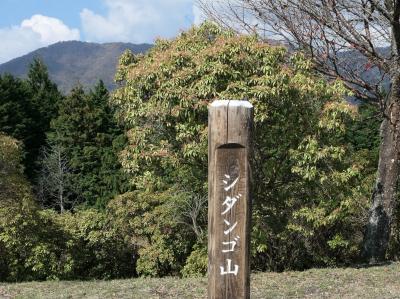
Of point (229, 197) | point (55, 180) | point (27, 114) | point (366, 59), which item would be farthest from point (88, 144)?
point (229, 197)

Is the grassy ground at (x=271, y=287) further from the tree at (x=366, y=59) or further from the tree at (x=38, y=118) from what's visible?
the tree at (x=38, y=118)

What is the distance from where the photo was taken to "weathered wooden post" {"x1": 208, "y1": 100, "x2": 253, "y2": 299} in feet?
9.30

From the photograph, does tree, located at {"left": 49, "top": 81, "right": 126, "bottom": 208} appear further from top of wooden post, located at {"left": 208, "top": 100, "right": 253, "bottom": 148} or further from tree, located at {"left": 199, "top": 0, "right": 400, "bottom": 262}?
top of wooden post, located at {"left": 208, "top": 100, "right": 253, "bottom": 148}

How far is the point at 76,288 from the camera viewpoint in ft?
26.5

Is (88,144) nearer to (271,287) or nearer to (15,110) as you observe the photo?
(15,110)

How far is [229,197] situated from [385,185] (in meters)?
8.07

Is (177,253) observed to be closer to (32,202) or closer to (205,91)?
(32,202)

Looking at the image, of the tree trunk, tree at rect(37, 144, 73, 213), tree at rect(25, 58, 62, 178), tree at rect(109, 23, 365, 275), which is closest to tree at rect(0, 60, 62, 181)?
tree at rect(25, 58, 62, 178)

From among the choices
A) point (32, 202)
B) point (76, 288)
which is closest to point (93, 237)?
point (32, 202)

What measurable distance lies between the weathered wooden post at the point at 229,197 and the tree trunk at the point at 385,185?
795 cm

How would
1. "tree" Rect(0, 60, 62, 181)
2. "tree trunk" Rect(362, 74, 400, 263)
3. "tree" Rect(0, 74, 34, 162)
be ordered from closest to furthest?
1. "tree trunk" Rect(362, 74, 400, 263)
2. "tree" Rect(0, 74, 34, 162)
3. "tree" Rect(0, 60, 62, 181)

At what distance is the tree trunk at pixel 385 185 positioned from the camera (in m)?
10.1

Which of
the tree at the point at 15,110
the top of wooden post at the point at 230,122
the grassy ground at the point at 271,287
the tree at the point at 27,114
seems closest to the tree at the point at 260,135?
Answer: the grassy ground at the point at 271,287

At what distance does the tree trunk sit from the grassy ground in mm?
1598
